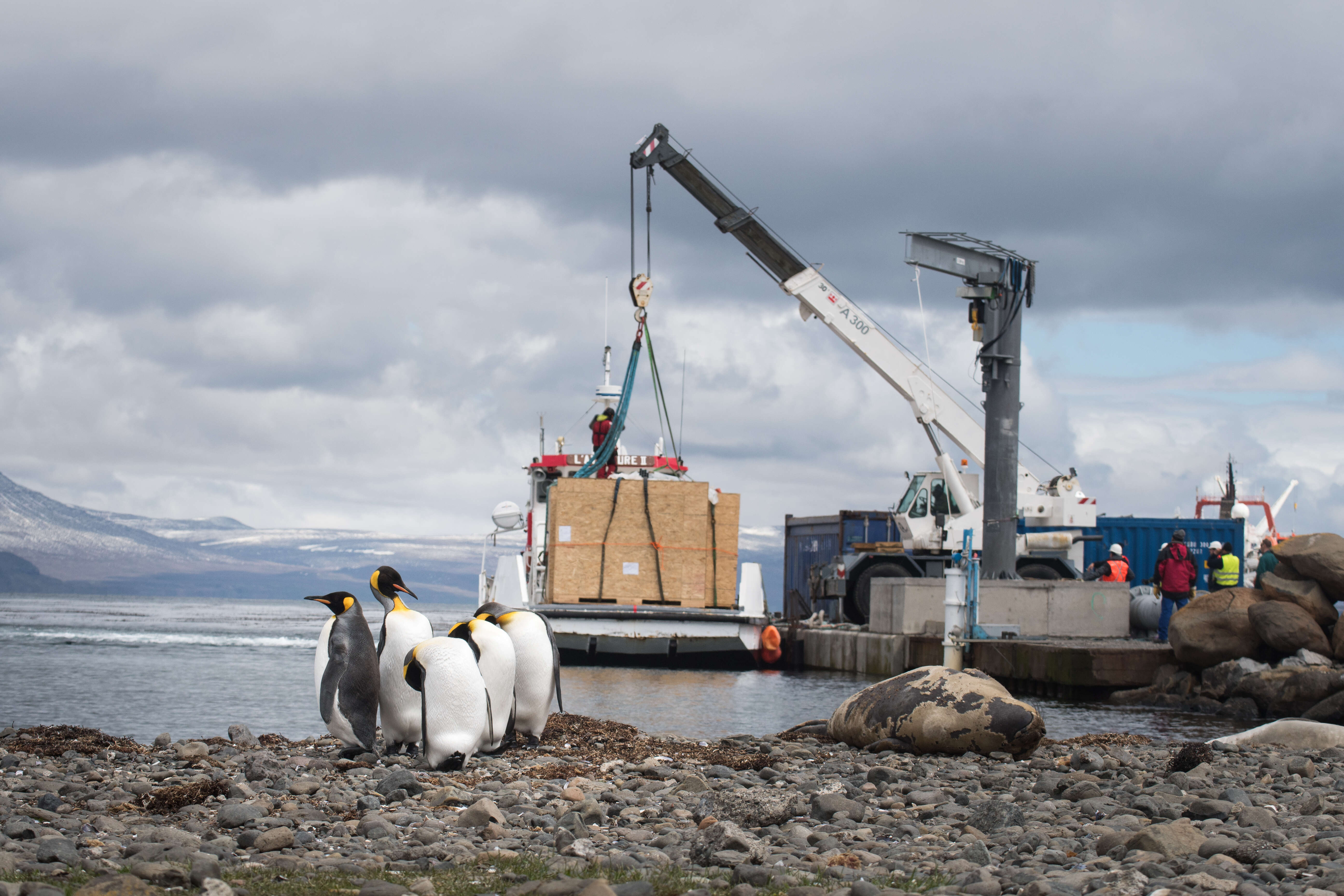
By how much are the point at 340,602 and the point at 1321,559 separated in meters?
11.8

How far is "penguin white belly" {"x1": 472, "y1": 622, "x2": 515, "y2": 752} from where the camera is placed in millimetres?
8289

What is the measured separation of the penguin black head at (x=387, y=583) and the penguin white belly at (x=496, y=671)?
594mm

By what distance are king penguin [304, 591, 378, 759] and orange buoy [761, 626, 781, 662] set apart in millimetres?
14167

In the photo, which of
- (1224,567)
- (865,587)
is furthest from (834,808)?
(865,587)

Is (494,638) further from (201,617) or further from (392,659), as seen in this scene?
(201,617)

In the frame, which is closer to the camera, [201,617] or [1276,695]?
[1276,695]

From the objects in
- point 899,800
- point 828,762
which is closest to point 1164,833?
point 899,800

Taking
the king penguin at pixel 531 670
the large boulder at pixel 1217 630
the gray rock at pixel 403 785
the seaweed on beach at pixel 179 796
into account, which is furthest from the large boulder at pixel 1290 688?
the seaweed on beach at pixel 179 796

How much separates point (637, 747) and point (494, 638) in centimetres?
163

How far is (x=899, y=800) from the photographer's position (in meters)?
6.84

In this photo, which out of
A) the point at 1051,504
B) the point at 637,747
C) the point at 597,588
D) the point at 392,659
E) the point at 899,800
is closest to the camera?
the point at 899,800

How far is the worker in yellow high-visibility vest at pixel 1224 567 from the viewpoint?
17.8m

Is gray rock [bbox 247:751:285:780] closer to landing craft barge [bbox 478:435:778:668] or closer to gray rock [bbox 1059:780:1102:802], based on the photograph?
gray rock [bbox 1059:780:1102:802]

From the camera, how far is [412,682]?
7820 mm
